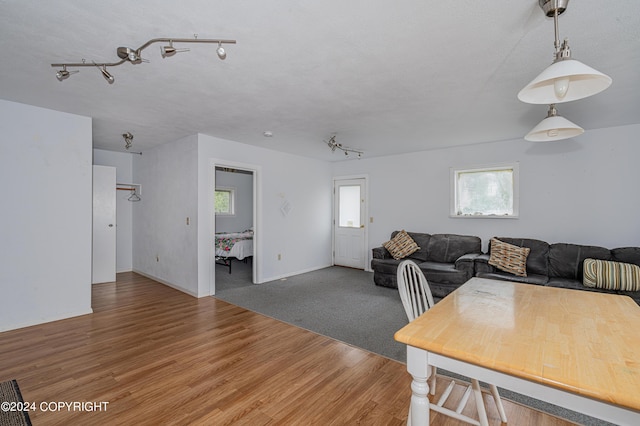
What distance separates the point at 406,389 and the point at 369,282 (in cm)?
318

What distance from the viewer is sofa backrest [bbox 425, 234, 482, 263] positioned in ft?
15.7

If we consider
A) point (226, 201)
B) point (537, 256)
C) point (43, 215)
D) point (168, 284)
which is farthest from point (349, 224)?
point (43, 215)

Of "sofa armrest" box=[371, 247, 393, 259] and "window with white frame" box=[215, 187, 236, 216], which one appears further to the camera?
"window with white frame" box=[215, 187, 236, 216]

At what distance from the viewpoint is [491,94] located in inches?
113

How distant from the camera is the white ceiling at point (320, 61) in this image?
5.58 feet

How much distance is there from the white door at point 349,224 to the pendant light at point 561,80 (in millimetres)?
4798

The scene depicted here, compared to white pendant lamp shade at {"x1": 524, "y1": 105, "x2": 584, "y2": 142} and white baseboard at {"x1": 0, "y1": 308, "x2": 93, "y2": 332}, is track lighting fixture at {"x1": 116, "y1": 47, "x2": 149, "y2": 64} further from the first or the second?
white baseboard at {"x1": 0, "y1": 308, "x2": 93, "y2": 332}

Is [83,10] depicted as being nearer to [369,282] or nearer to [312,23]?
[312,23]

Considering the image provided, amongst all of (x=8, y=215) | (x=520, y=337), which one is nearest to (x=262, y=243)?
(x=8, y=215)

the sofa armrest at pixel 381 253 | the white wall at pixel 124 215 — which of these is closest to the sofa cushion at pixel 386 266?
the sofa armrest at pixel 381 253

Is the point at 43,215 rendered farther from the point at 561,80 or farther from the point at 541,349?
the point at 561,80

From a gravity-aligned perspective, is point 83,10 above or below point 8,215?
above

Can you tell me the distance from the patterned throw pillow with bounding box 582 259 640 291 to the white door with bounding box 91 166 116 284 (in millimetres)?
7140

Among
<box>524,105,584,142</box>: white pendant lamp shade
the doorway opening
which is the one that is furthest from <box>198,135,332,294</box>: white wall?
<box>524,105,584,142</box>: white pendant lamp shade
